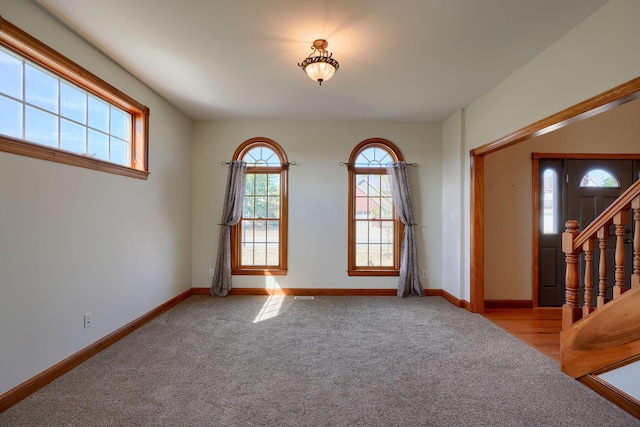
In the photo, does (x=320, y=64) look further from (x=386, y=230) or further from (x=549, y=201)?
(x=549, y=201)

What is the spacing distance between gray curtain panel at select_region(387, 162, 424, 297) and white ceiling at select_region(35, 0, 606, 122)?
1.17m

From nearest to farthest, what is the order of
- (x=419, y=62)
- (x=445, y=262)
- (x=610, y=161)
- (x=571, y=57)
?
(x=571, y=57) < (x=419, y=62) < (x=610, y=161) < (x=445, y=262)

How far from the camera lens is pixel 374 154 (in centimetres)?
476

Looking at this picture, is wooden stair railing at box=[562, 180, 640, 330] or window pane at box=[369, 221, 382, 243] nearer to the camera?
wooden stair railing at box=[562, 180, 640, 330]

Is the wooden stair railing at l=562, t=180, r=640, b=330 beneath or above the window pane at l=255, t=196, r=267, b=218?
beneath

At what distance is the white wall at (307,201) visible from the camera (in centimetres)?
464

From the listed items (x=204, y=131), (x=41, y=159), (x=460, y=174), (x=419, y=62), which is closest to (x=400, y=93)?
(x=419, y=62)

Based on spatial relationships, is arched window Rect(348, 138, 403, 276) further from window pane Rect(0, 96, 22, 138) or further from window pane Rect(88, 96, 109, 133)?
window pane Rect(0, 96, 22, 138)

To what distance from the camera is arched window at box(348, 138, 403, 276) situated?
4.71 m

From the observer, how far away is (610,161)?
4078mm

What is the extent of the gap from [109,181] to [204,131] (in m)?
2.07

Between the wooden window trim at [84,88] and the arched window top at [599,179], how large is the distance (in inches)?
222

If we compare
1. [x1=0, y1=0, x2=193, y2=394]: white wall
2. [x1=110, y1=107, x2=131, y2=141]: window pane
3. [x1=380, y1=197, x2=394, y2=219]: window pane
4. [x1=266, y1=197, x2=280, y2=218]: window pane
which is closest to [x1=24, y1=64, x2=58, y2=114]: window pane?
[x1=0, y1=0, x2=193, y2=394]: white wall

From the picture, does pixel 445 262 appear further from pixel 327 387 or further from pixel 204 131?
pixel 204 131
